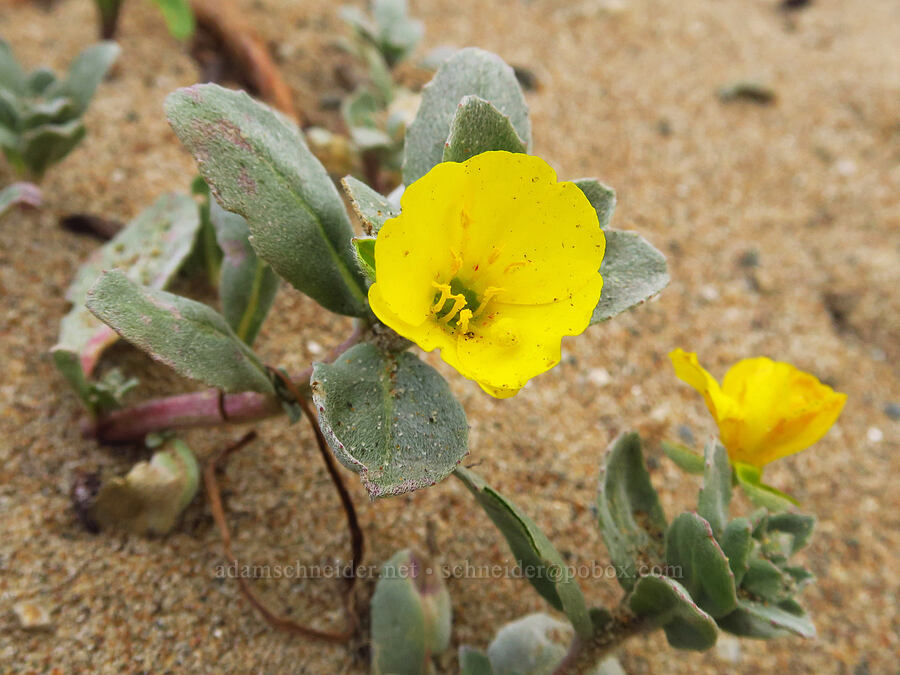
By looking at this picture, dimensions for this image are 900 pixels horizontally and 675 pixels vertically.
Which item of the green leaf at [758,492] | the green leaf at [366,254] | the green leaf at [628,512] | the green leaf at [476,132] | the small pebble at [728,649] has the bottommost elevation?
the small pebble at [728,649]

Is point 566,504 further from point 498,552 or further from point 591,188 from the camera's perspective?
point 591,188

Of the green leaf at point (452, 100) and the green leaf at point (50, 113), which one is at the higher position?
the green leaf at point (452, 100)

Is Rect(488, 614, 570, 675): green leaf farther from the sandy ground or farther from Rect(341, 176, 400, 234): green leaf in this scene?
Rect(341, 176, 400, 234): green leaf

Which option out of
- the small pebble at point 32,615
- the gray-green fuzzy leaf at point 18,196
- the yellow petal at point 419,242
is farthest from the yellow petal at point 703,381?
the gray-green fuzzy leaf at point 18,196

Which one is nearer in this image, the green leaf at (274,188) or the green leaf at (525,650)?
the green leaf at (274,188)

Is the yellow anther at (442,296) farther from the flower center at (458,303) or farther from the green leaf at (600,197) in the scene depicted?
the green leaf at (600,197)

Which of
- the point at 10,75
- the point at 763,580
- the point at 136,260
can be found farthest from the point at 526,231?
the point at 10,75

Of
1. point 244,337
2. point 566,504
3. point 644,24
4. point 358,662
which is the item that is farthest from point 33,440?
Result: point 644,24
